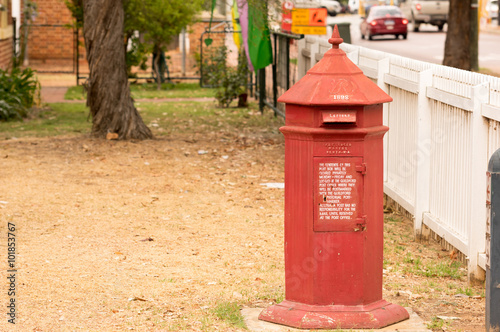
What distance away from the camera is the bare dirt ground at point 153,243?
5.03 m

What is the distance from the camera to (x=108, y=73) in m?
11.7

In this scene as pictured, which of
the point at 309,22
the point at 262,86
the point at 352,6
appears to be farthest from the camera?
the point at 352,6

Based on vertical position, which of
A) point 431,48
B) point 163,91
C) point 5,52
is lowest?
point 163,91

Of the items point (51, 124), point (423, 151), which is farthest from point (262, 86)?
point (423, 151)

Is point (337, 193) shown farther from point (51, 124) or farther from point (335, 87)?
point (51, 124)

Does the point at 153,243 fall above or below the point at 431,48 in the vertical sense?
below

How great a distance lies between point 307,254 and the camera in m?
4.65

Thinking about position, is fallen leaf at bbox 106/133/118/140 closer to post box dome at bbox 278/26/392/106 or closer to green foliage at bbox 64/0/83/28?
post box dome at bbox 278/26/392/106

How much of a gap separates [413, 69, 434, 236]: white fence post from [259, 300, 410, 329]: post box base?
86.3 inches

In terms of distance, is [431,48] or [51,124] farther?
[431,48]

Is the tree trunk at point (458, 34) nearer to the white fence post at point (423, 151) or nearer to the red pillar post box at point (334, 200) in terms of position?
the white fence post at point (423, 151)

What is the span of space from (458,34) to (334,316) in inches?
741

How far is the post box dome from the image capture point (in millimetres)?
4484

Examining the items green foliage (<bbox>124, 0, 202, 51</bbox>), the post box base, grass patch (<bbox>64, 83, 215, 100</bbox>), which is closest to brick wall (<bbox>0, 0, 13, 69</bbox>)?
grass patch (<bbox>64, 83, 215, 100</bbox>)
